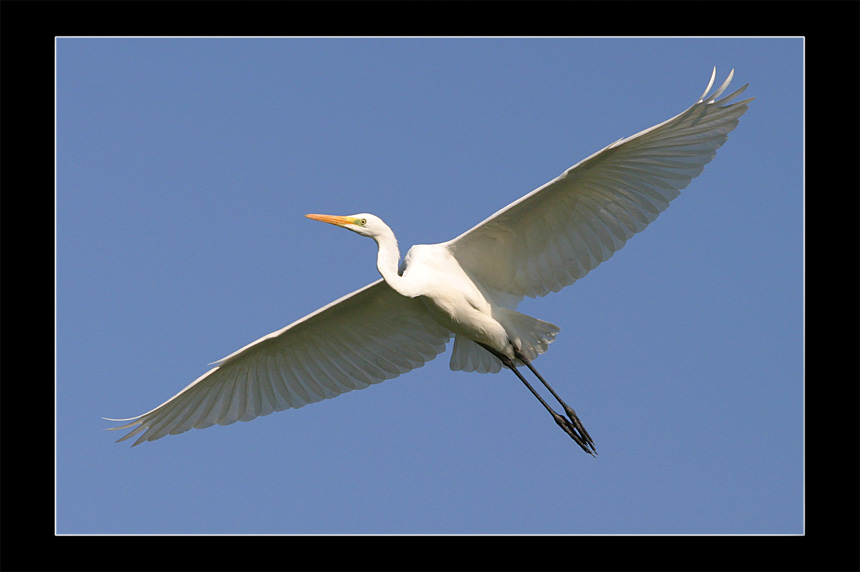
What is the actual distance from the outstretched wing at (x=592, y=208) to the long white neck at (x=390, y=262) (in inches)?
19.7

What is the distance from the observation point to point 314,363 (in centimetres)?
861

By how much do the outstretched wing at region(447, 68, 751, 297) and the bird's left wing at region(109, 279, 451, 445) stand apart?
0.87 meters

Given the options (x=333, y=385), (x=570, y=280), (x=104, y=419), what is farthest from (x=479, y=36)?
(x=104, y=419)

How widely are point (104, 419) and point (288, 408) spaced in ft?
5.29

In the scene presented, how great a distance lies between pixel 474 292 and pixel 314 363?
176 centimetres

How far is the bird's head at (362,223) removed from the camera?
7547 millimetres

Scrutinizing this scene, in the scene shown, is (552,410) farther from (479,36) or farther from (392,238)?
(479,36)

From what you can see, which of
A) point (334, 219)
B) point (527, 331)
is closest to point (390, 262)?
point (334, 219)

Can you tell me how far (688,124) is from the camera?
22.9ft

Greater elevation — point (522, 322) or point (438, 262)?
point (438, 262)

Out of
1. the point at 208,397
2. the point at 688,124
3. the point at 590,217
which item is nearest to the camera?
the point at 688,124

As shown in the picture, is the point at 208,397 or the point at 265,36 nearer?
the point at 265,36

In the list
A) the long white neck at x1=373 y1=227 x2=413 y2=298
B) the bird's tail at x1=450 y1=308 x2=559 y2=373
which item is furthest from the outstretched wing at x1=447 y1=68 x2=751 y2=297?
the long white neck at x1=373 y1=227 x2=413 y2=298

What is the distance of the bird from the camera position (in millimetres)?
7176
